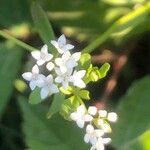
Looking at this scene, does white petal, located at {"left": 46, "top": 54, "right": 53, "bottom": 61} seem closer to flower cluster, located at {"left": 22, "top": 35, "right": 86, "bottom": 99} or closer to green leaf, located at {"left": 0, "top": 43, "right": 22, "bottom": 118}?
flower cluster, located at {"left": 22, "top": 35, "right": 86, "bottom": 99}

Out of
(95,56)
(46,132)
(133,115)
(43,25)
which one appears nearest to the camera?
(43,25)

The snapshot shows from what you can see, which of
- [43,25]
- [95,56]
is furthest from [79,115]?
[95,56]

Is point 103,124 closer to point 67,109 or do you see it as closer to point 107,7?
point 67,109

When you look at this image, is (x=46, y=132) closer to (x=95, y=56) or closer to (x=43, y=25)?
(x=43, y=25)

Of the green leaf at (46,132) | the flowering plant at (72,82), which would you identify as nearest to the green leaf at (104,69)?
the flowering plant at (72,82)

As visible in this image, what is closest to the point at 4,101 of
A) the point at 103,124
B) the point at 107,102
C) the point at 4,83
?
the point at 4,83
